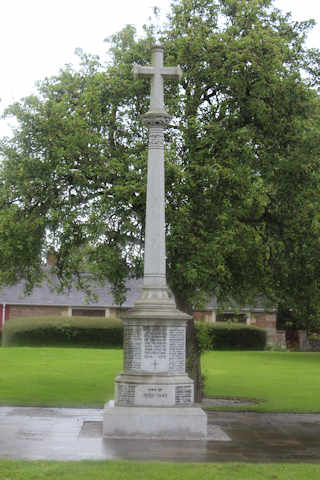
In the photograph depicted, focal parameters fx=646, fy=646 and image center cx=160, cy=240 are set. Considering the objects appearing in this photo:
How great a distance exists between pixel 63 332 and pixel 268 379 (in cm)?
2067

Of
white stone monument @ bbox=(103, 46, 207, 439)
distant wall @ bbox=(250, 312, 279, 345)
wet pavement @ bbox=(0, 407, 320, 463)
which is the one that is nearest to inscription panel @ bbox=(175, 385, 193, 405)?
white stone monument @ bbox=(103, 46, 207, 439)

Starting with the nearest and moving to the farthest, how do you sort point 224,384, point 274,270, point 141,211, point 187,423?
1. point 187,423
2. point 141,211
3. point 274,270
4. point 224,384

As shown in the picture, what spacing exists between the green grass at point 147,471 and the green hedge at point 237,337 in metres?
37.9

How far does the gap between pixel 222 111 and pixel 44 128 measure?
497 cm

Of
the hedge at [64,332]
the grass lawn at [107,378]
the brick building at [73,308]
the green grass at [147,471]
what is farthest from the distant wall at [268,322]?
the green grass at [147,471]

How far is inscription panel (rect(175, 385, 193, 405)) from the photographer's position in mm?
13516

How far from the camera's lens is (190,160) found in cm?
1728

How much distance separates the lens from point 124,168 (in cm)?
1703

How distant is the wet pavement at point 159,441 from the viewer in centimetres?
1129

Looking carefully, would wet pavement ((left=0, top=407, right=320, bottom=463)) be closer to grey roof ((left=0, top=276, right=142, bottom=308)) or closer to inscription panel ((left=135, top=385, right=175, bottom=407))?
inscription panel ((left=135, top=385, right=175, bottom=407))

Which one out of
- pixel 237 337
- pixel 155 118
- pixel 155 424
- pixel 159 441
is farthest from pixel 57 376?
pixel 237 337

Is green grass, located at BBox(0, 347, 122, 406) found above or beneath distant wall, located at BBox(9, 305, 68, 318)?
beneath

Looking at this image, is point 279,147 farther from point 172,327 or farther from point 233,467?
point 233,467

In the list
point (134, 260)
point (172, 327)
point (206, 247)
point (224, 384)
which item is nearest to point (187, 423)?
point (172, 327)
